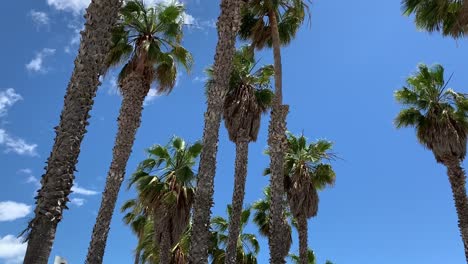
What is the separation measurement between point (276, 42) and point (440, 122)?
916 centimetres

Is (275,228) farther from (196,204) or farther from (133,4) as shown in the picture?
(133,4)

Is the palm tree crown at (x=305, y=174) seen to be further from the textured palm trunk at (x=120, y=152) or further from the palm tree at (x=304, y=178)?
the textured palm trunk at (x=120, y=152)

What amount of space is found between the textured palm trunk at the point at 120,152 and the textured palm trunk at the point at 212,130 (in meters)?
3.24

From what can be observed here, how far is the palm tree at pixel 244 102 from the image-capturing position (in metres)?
21.8

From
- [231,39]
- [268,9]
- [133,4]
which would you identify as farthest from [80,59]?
[268,9]

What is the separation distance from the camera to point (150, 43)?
56.3 feet

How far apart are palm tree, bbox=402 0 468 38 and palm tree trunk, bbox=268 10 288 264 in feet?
20.1

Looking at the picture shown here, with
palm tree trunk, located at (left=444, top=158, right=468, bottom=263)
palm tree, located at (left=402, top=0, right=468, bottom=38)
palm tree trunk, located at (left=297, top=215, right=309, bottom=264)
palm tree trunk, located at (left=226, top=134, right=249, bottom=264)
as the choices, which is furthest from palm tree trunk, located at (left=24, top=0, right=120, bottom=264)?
palm tree trunk, located at (left=444, top=158, right=468, bottom=263)

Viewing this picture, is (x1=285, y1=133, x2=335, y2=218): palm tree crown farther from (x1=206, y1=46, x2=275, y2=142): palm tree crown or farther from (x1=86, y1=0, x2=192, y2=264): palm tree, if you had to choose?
(x1=86, y1=0, x2=192, y2=264): palm tree

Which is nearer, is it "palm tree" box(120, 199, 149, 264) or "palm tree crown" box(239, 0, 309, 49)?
"palm tree crown" box(239, 0, 309, 49)

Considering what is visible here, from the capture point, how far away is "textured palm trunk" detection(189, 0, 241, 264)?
506 inches

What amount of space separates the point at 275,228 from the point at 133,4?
9.63 metres

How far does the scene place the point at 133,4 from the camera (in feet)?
56.7

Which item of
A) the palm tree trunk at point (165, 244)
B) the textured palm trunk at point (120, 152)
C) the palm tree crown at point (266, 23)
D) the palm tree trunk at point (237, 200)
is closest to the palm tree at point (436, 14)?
the palm tree crown at point (266, 23)
